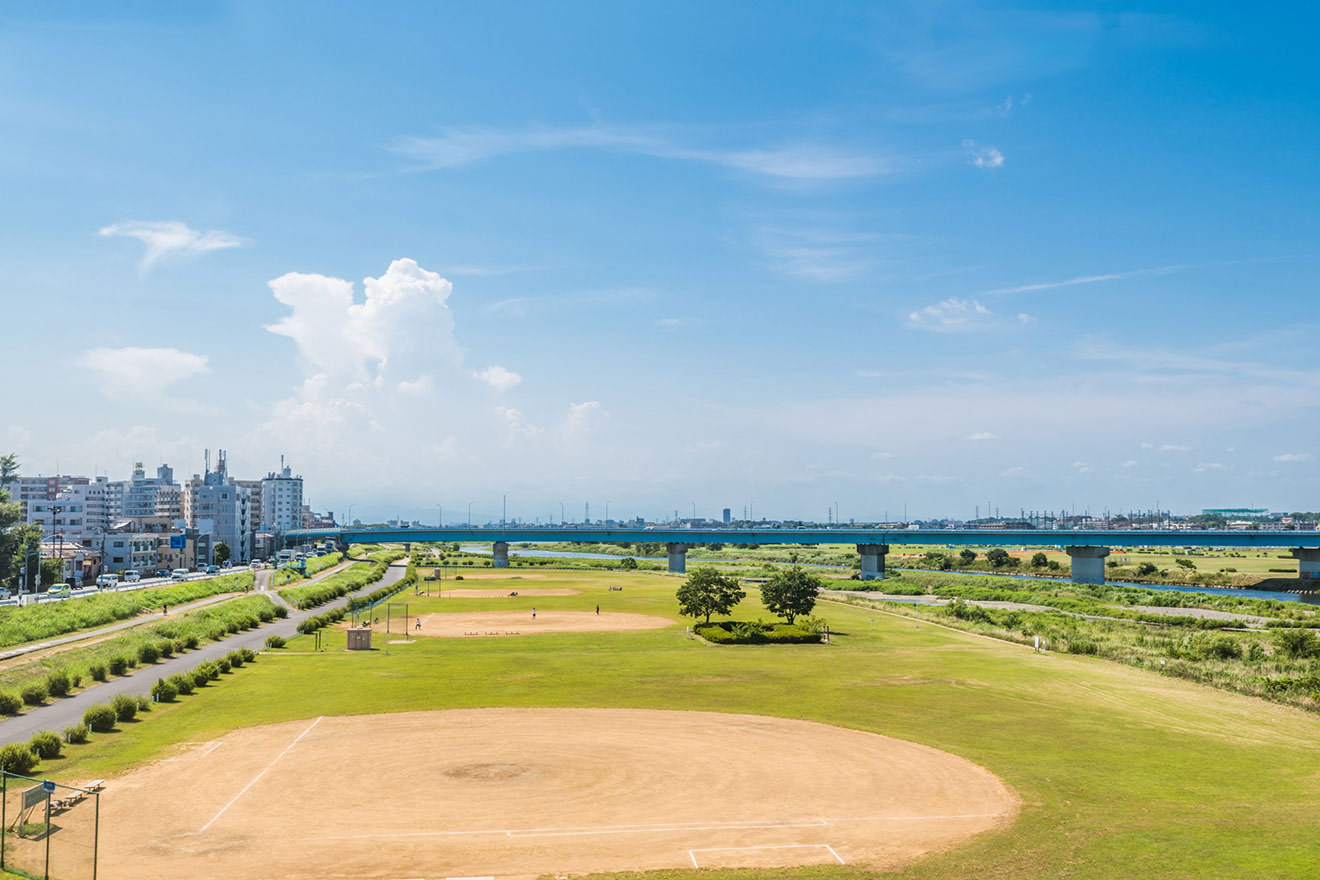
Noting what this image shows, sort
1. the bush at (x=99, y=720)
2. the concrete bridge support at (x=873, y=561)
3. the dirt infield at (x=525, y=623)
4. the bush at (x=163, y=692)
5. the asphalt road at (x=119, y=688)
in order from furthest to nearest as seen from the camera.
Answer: the concrete bridge support at (x=873, y=561) → the dirt infield at (x=525, y=623) → the bush at (x=163, y=692) → the asphalt road at (x=119, y=688) → the bush at (x=99, y=720)

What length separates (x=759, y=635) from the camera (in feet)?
286

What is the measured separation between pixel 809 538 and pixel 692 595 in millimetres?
100963

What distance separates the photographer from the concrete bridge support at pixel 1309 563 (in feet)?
625

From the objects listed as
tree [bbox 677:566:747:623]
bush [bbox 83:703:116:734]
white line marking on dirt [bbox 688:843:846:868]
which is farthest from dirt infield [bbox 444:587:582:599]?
white line marking on dirt [bbox 688:843:846:868]

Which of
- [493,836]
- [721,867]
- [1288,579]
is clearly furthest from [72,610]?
[1288,579]

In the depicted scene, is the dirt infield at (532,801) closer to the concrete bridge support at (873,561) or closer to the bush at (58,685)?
the bush at (58,685)

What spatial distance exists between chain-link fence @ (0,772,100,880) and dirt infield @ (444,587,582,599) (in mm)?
112148

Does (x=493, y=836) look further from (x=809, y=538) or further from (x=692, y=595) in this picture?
(x=809, y=538)

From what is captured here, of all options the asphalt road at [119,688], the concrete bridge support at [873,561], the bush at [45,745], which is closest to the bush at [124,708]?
the asphalt road at [119,688]

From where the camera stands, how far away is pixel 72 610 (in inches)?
3647

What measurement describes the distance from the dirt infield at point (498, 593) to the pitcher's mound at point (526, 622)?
90.2ft

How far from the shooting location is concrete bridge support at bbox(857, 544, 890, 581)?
644ft

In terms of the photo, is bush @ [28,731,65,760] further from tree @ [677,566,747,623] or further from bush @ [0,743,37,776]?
tree @ [677,566,747,623]

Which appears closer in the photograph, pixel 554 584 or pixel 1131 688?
pixel 1131 688
